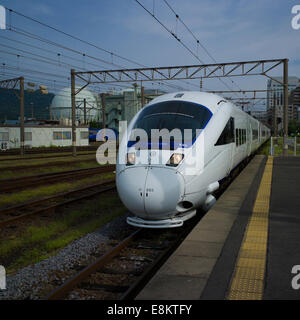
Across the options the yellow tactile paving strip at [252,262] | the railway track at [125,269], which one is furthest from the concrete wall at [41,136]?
the yellow tactile paving strip at [252,262]

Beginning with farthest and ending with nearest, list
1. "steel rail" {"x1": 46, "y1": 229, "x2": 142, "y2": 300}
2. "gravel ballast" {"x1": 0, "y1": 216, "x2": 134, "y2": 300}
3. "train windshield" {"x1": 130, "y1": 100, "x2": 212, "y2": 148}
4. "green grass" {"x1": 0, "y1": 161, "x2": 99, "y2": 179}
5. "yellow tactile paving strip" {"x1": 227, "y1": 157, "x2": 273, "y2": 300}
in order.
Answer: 1. "green grass" {"x1": 0, "y1": 161, "x2": 99, "y2": 179}
2. "train windshield" {"x1": 130, "y1": 100, "x2": 212, "y2": 148}
3. "gravel ballast" {"x1": 0, "y1": 216, "x2": 134, "y2": 300}
4. "steel rail" {"x1": 46, "y1": 229, "x2": 142, "y2": 300}
5. "yellow tactile paving strip" {"x1": 227, "y1": 157, "x2": 273, "y2": 300}

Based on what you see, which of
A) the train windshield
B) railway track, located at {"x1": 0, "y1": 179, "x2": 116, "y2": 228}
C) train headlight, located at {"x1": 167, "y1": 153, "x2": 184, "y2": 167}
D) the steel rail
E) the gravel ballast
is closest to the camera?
the steel rail

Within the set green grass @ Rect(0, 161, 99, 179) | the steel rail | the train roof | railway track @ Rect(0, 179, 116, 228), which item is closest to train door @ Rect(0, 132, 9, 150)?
green grass @ Rect(0, 161, 99, 179)

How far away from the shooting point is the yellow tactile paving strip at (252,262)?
11.9 ft

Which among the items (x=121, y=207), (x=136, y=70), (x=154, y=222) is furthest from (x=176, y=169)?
(x=136, y=70)

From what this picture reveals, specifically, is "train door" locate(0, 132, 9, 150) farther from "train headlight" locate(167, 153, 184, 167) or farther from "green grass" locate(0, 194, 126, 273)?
"train headlight" locate(167, 153, 184, 167)

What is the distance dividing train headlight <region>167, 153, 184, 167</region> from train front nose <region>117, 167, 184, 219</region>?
0.14 metres

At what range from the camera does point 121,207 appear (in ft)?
31.6

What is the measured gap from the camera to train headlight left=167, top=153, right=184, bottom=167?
5984mm

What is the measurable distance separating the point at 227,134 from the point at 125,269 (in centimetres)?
428

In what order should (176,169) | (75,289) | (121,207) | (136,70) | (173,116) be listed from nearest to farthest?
(75,289) → (176,169) → (173,116) → (121,207) → (136,70)

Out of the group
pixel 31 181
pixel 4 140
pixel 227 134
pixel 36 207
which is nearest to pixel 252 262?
pixel 227 134

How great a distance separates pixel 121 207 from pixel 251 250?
5303 mm
